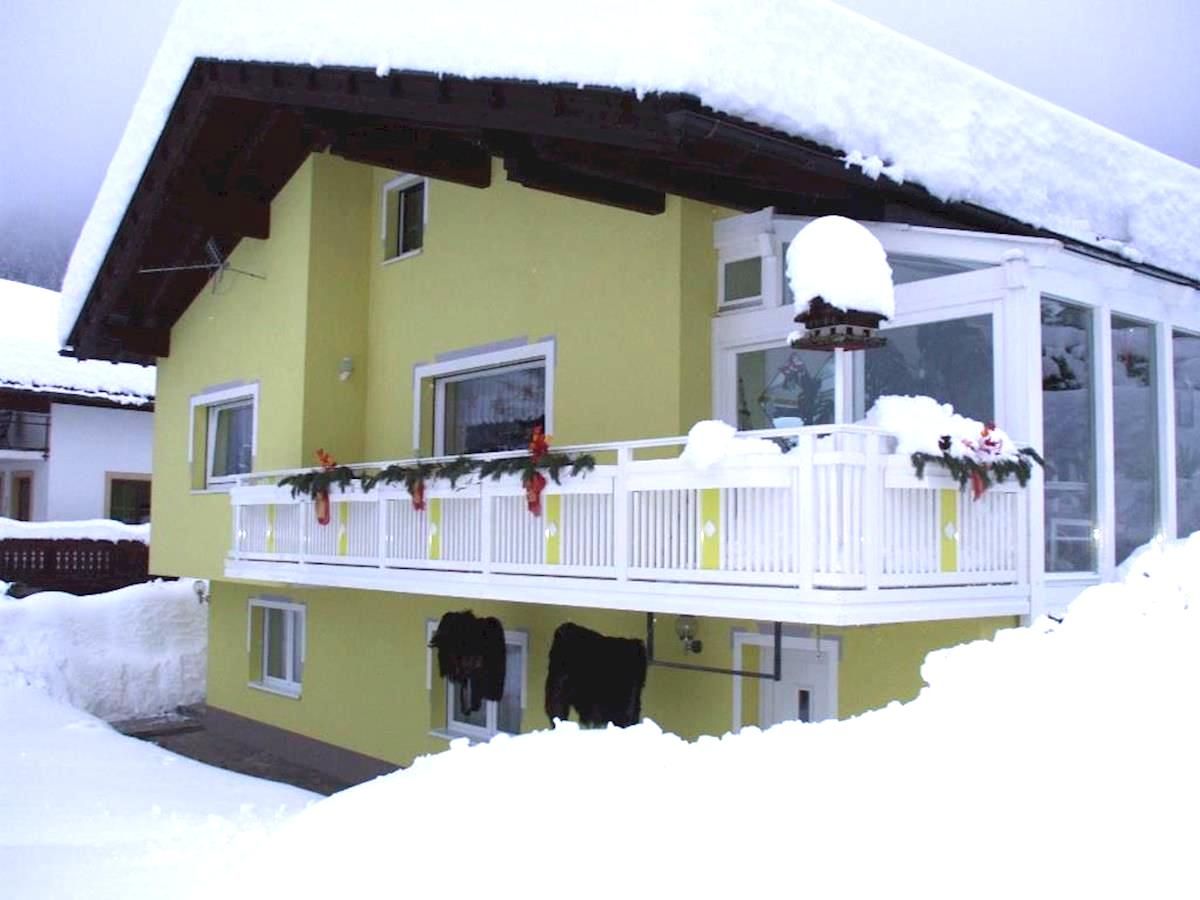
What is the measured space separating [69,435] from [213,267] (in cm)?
1555

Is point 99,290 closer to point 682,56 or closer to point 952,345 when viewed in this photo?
point 682,56

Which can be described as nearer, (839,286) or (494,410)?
(839,286)

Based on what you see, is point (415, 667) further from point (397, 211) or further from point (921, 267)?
point (921, 267)

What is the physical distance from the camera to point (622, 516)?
8453mm

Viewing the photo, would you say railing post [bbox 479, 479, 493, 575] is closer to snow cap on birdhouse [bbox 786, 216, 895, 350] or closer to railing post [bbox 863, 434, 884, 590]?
snow cap on birdhouse [bbox 786, 216, 895, 350]

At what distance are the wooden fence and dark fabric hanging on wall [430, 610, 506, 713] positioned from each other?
15.1m

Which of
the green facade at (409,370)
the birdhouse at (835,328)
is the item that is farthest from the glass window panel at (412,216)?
the birdhouse at (835,328)

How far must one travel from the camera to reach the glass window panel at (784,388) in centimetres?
930

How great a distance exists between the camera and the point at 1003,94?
11727mm

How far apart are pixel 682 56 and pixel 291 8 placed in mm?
4920

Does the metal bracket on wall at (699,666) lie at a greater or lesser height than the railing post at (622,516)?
lesser

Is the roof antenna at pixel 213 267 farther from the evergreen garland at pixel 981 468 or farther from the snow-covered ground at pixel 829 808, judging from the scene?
the evergreen garland at pixel 981 468

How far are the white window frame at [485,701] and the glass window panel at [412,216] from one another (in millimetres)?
4351

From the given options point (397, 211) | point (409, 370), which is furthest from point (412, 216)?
point (409, 370)
